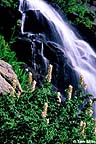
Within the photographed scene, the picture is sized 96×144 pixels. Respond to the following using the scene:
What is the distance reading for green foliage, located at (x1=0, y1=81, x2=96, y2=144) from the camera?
17.4 ft

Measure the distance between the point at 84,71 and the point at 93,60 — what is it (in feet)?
3.59

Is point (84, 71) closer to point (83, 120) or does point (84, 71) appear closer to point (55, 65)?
point (55, 65)

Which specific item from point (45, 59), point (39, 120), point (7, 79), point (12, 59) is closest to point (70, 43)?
point (45, 59)

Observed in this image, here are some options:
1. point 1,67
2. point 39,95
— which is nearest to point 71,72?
point 1,67

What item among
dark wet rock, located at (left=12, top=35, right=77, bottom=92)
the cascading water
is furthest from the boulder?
the cascading water

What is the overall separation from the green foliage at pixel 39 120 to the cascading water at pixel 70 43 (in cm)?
642

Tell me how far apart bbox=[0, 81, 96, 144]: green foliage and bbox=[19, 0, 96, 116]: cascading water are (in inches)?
253

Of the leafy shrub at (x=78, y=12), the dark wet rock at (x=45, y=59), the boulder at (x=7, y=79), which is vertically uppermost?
the leafy shrub at (x=78, y=12)

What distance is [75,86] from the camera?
41.2ft

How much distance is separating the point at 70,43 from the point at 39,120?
862 centimetres

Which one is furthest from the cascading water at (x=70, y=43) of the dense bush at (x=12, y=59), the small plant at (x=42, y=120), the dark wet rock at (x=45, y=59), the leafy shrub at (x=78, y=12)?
the small plant at (x=42, y=120)

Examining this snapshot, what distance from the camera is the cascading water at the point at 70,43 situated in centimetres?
1312

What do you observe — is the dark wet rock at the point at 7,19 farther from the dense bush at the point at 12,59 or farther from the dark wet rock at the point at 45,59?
the dense bush at the point at 12,59

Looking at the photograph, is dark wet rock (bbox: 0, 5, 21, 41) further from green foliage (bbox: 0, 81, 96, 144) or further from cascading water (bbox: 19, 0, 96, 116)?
green foliage (bbox: 0, 81, 96, 144)
